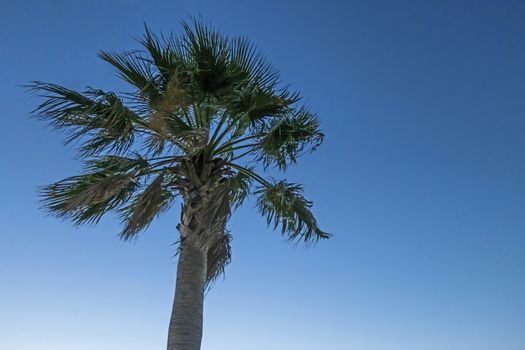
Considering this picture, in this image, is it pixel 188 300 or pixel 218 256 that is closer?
pixel 188 300

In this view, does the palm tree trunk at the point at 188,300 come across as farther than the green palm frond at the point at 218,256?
No

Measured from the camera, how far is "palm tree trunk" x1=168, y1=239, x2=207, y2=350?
22.4 feet

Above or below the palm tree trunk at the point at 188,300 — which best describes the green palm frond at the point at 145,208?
above

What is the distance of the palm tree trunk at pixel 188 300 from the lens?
682 cm

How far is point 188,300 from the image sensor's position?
710cm

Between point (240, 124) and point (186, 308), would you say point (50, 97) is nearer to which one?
point (240, 124)

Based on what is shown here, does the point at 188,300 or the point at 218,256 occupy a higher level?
the point at 218,256

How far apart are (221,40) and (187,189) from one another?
236 cm

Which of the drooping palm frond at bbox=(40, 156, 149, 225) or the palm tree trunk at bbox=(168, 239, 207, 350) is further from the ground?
the drooping palm frond at bbox=(40, 156, 149, 225)

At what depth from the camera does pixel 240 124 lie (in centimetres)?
850

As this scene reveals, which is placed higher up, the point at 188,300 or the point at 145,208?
the point at 145,208

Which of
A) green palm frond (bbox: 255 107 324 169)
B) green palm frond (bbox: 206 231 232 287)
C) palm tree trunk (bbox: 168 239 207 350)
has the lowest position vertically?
palm tree trunk (bbox: 168 239 207 350)

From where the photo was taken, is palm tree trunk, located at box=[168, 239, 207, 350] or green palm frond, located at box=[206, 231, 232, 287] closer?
palm tree trunk, located at box=[168, 239, 207, 350]

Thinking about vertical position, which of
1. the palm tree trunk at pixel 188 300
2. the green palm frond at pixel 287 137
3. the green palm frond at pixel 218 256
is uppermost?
the green palm frond at pixel 287 137
